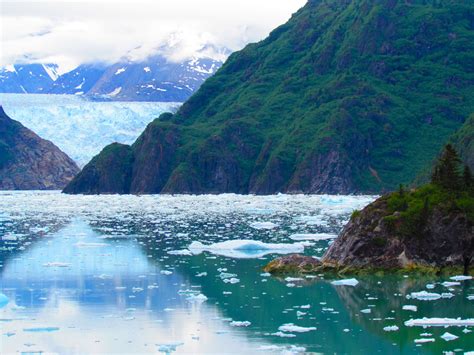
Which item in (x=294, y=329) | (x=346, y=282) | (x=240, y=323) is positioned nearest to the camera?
(x=294, y=329)

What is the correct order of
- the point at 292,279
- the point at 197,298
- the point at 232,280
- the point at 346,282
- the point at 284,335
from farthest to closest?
the point at 232,280
the point at 292,279
the point at 346,282
the point at 197,298
the point at 284,335

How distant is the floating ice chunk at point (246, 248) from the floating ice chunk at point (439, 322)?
20.2 meters

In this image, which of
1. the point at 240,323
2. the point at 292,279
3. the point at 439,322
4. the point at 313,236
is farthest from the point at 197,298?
the point at 313,236

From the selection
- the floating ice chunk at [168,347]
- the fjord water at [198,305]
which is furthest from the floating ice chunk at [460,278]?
the floating ice chunk at [168,347]

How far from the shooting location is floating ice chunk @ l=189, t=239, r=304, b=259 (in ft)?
156

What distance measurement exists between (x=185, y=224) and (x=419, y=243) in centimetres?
3492

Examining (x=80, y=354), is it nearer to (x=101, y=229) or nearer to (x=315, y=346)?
(x=315, y=346)

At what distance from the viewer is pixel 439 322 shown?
2695cm

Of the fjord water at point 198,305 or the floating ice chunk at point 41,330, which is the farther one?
the floating ice chunk at point 41,330

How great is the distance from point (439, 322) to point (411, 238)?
37.8ft

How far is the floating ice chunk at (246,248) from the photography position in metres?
47.6

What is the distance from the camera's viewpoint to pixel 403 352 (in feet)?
77.8

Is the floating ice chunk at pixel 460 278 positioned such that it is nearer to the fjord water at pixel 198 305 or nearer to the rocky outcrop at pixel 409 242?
the fjord water at pixel 198 305

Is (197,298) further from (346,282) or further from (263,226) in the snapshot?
(263,226)
